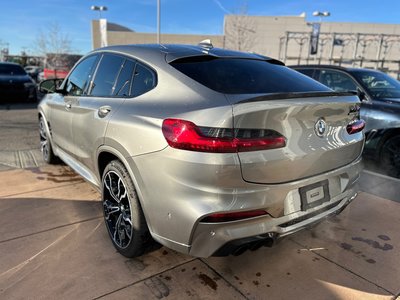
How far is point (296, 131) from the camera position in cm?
219

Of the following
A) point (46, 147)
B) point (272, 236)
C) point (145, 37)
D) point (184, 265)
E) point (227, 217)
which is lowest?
point (184, 265)

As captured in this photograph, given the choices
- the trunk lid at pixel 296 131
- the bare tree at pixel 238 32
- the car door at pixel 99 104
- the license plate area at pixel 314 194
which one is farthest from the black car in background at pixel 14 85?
the bare tree at pixel 238 32

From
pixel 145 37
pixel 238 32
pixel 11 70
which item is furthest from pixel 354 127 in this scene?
pixel 145 37

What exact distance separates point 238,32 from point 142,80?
42.0m

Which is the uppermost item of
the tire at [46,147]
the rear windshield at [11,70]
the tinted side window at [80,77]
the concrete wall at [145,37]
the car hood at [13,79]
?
the concrete wall at [145,37]

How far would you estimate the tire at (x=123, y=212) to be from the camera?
2.51 meters

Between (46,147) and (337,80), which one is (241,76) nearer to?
(46,147)

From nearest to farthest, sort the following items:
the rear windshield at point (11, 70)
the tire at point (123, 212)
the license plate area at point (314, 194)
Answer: the license plate area at point (314, 194) → the tire at point (123, 212) → the rear windshield at point (11, 70)

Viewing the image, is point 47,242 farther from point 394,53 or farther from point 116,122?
point 394,53

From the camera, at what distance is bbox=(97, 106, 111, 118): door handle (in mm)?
2816

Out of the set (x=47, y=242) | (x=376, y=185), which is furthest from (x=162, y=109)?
(x=376, y=185)

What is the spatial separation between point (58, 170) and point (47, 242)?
84.0 inches

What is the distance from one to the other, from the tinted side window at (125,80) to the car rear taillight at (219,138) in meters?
0.89

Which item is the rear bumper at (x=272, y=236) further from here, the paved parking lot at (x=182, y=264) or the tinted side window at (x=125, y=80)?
the tinted side window at (x=125, y=80)
